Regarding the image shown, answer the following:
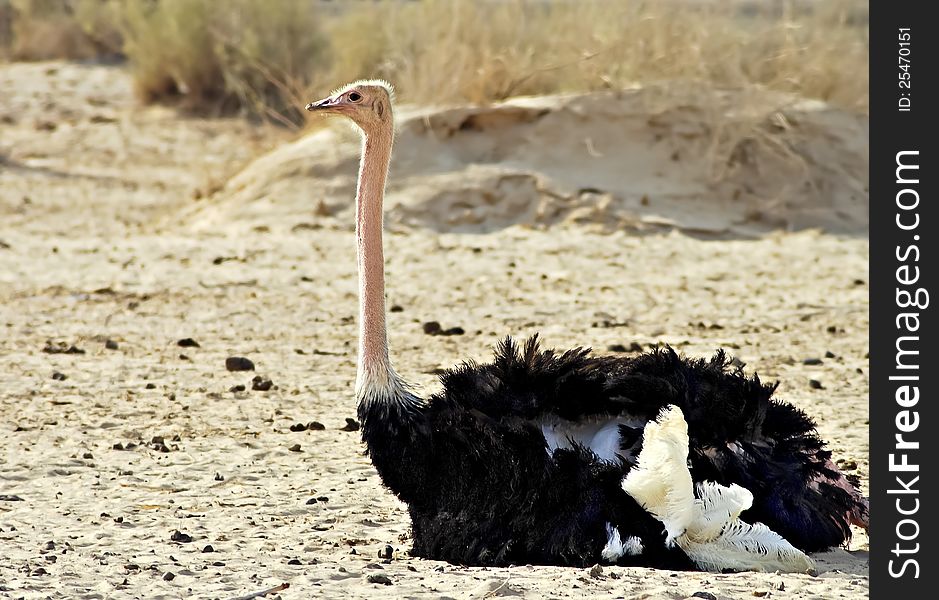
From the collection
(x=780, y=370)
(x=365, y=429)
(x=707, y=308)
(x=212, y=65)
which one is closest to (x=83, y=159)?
(x=212, y=65)

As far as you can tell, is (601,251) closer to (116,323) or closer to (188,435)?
(116,323)

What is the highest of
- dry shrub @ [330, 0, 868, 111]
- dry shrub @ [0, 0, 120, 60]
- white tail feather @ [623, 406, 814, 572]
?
dry shrub @ [0, 0, 120, 60]

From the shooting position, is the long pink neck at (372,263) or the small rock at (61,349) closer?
the long pink neck at (372,263)

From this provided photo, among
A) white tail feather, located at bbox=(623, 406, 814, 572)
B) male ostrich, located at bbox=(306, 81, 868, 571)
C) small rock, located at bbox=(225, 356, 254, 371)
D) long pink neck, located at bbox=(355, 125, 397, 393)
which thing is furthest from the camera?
small rock, located at bbox=(225, 356, 254, 371)

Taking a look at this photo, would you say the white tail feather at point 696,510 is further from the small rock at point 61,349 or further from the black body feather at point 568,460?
the small rock at point 61,349

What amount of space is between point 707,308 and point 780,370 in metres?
1.71

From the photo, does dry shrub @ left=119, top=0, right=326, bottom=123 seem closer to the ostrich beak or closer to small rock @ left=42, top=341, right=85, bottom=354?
small rock @ left=42, top=341, right=85, bottom=354

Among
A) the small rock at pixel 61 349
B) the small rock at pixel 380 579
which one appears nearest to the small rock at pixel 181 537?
the small rock at pixel 380 579

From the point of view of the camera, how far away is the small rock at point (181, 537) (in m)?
5.04

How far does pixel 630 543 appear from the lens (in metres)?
4.50

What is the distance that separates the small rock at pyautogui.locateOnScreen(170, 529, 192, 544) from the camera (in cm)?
504

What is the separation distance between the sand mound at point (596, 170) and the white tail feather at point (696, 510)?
24.4 ft

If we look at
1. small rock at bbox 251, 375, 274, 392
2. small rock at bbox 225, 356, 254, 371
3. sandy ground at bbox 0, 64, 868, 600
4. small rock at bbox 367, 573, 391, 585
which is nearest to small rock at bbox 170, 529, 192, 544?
sandy ground at bbox 0, 64, 868, 600

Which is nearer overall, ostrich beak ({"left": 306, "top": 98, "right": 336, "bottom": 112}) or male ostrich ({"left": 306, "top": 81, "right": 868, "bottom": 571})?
male ostrich ({"left": 306, "top": 81, "right": 868, "bottom": 571})
